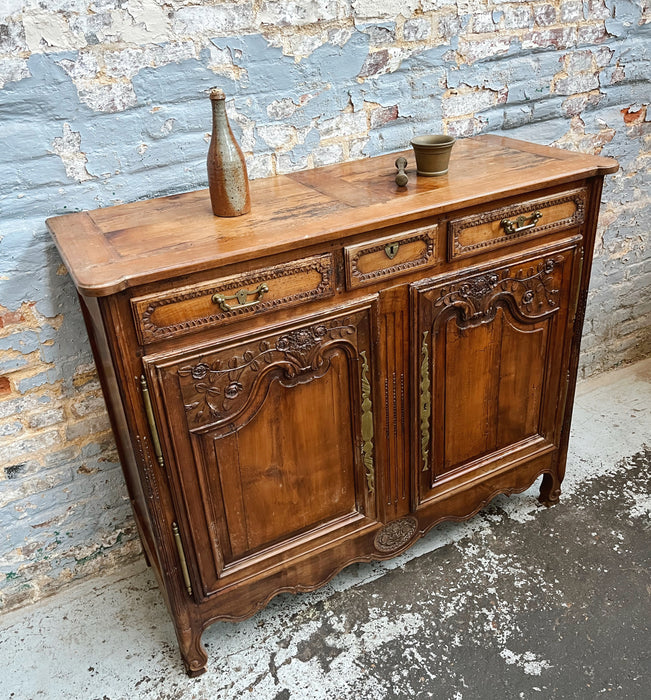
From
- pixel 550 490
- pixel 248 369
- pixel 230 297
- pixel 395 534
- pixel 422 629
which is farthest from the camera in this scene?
pixel 550 490

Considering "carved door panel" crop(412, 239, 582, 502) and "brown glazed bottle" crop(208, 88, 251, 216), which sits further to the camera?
"carved door panel" crop(412, 239, 582, 502)

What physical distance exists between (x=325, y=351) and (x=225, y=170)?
566mm

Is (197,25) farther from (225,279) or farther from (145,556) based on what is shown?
(145,556)

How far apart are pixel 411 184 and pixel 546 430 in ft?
3.58

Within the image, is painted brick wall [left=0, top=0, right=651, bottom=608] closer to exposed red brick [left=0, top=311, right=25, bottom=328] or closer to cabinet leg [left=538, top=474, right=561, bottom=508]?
exposed red brick [left=0, top=311, right=25, bottom=328]

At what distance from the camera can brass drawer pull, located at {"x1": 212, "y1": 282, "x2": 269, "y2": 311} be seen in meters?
1.61

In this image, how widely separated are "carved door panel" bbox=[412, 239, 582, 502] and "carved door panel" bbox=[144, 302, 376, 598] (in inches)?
9.0

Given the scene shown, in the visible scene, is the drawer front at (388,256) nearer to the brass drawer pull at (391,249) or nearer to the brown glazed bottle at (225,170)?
the brass drawer pull at (391,249)

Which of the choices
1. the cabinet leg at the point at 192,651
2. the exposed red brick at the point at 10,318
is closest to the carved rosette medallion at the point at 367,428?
the cabinet leg at the point at 192,651

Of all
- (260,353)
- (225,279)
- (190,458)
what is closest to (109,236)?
(225,279)

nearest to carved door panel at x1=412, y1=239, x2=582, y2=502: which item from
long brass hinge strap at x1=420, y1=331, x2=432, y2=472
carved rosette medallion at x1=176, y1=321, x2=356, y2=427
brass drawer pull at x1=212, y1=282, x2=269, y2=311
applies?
long brass hinge strap at x1=420, y1=331, x2=432, y2=472

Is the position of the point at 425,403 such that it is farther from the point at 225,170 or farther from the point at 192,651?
the point at 192,651

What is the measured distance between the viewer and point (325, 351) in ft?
6.01

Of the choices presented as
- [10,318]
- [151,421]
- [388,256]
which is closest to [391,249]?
[388,256]
